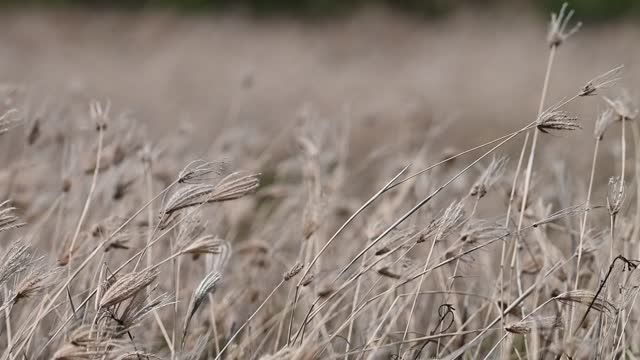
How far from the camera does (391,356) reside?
221 cm

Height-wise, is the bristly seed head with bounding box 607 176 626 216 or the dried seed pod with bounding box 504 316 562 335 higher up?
the bristly seed head with bounding box 607 176 626 216

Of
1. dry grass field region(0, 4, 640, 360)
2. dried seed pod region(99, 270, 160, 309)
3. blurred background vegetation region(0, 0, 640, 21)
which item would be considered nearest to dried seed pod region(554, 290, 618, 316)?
dry grass field region(0, 4, 640, 360)

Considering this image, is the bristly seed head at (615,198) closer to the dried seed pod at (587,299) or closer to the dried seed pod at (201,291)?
the dried seed pod at (587,299)

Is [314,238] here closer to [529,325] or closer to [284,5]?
[529,325]

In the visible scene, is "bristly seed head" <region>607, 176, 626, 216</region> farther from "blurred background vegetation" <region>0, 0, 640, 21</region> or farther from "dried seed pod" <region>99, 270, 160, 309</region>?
"blurred background vegetation" <region>0, 0, 640, 21</region>

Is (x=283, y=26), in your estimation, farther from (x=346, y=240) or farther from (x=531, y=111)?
(x=346, y=240)

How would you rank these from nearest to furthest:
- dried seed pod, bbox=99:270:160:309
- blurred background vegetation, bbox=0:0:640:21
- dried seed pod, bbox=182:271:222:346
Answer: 1. dried seed pod, bbox=99:270:160:309
2. dried seed pod, bbox=182:271:222:346
3. blurred background vegetation, bbox=0:0:640:21

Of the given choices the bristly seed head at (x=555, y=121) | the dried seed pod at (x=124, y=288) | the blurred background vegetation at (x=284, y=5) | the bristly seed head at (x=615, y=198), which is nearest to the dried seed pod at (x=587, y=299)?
the bristly seed head at (x=615, y=198)

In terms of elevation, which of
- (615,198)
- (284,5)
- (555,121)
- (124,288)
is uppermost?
(555,121)

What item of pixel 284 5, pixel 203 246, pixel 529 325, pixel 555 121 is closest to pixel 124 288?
pixel 203 246

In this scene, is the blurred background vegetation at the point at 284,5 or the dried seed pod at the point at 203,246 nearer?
the dried seed pod at the point at 203,246

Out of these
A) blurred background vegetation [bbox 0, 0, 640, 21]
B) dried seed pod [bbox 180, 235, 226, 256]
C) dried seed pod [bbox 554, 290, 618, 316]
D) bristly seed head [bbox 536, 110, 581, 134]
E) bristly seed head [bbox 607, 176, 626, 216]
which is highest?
bristly seed head [bbox 536, 110, 581, 134]

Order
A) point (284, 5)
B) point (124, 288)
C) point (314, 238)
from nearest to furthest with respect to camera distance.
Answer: point (124, 288) < point (314, 238) < point (284, 5)

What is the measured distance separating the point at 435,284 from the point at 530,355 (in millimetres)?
866
